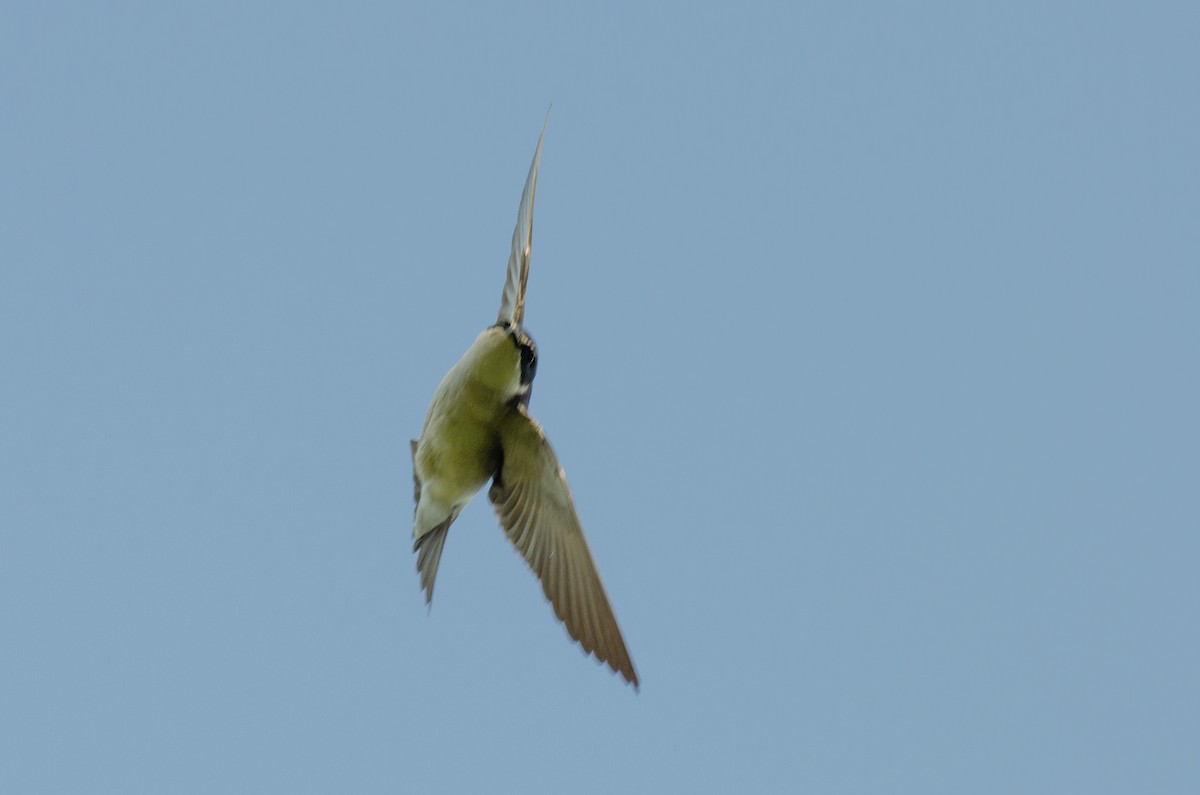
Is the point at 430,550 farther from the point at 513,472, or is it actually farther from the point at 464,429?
the point at 464,429

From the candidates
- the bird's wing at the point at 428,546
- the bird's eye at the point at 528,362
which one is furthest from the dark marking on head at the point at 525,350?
the bird's wing at the point at 428,546

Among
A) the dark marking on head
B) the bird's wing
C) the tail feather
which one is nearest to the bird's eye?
the dark marking on head

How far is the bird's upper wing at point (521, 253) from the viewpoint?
220 inches

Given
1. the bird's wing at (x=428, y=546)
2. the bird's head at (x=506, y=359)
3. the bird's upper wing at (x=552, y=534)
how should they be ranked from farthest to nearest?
the bird's wing at (x=428, y=546)
the bird's upper wing at (x=552, y=534)
the bird's head at (x=506, y=359)

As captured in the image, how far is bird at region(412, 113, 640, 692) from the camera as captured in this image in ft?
17.1

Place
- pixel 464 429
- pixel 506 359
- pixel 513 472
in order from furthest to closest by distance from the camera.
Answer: pixel 513 472 → pixel 464 429 → pixel 506 359

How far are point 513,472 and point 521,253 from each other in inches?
32.9

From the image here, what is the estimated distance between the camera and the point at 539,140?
18.2 ft

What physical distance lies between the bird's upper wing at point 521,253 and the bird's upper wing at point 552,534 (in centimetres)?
51

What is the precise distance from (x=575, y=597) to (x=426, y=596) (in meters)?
0.58

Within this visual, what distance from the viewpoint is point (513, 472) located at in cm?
549

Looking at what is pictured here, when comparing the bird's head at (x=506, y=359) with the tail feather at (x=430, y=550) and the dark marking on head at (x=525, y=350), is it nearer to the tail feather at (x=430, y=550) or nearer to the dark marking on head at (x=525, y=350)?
the dark marking on head at (x=525, y=350)

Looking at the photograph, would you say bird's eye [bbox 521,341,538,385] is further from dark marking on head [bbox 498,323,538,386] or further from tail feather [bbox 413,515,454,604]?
tail feather [bbox 413,515,454,604]

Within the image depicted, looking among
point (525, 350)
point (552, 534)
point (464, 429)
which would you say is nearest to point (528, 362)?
point (525, 350)
